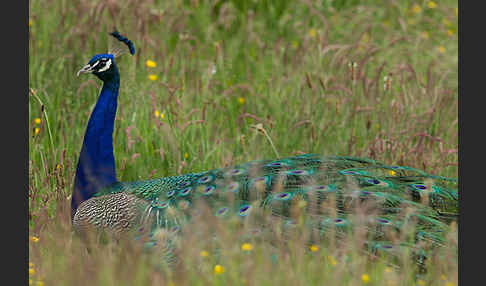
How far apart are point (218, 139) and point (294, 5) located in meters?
3.27

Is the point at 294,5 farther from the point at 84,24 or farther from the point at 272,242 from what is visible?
the point at 272,242

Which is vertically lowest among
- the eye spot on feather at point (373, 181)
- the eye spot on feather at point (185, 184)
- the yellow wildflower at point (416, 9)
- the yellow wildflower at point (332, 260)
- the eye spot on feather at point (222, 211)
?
the yellow wildflower at point (332, 260)

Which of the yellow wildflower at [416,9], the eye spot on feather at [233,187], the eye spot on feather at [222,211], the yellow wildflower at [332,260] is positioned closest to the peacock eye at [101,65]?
the eye spot on feather at [233,187]

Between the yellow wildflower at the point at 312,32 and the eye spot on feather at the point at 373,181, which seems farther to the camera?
the yellow wildflower at the point at 312,32

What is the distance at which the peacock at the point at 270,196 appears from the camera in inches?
179

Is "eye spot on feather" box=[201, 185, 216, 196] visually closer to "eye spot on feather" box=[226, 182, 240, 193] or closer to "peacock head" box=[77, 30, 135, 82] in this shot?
"eye spot on feather" box=[226, 182, 240, 193]

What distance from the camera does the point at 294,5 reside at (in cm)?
895

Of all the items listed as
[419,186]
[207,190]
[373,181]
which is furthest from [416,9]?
[207,190]

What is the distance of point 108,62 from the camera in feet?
17.3

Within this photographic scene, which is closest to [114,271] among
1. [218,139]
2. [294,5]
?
[218,139]

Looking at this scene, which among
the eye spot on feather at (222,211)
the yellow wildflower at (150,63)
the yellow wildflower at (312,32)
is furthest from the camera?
the yellow wildflower at (312,32)

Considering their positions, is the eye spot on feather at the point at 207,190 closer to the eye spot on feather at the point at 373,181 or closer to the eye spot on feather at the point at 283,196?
the eye spot on feather at the point at 283,196

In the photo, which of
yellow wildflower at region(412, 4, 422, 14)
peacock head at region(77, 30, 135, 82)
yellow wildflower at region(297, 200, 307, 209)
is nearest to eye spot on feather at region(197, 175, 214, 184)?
yellow wildflower at region(297, 200, 307, 209)

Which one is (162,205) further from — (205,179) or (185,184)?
(205,179)
